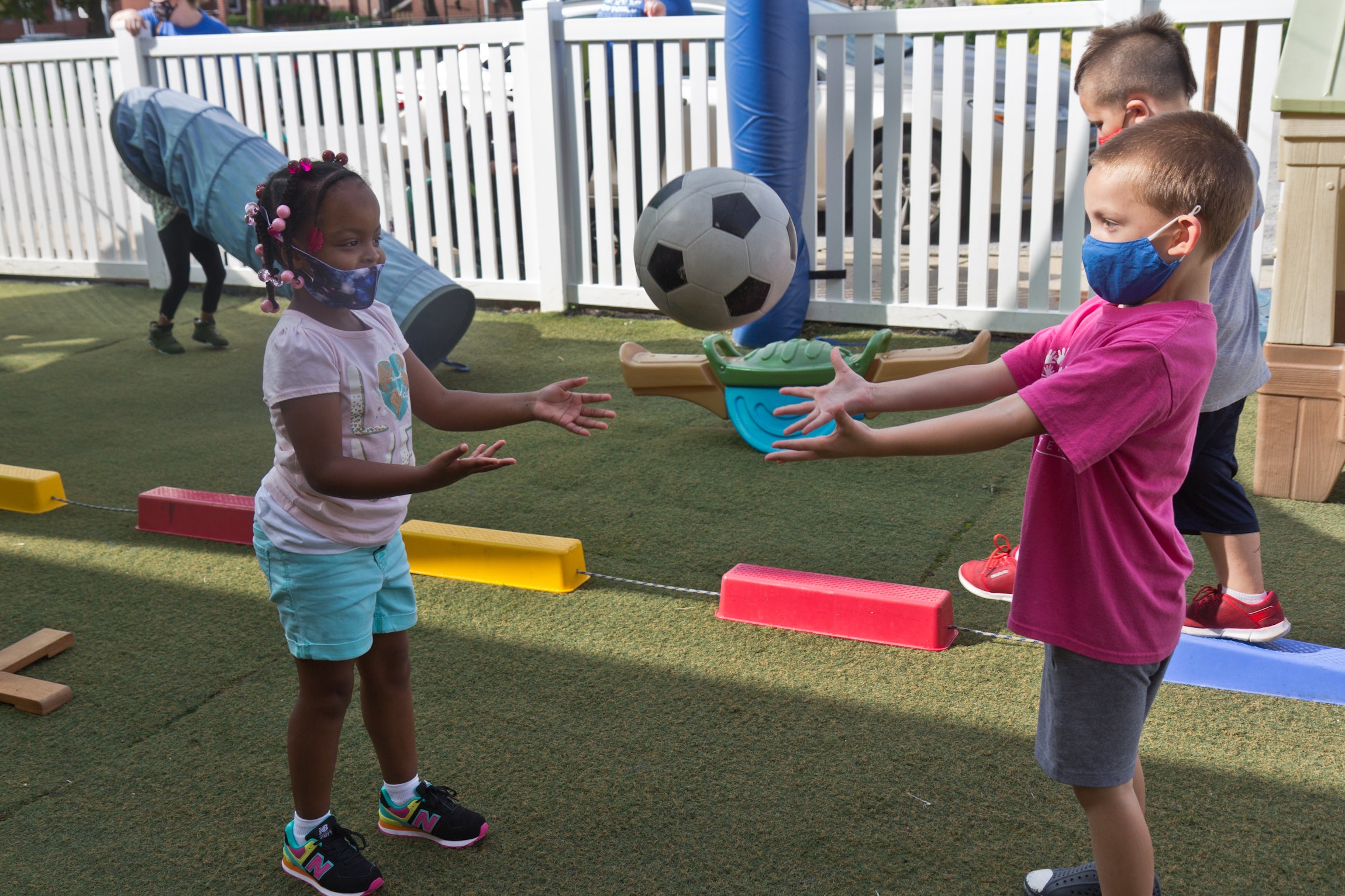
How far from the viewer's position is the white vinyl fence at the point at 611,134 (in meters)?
6.08

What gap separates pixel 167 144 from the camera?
619 cm

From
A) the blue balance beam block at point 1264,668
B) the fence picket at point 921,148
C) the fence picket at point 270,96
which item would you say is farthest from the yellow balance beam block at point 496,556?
the fence picket at point 270,96

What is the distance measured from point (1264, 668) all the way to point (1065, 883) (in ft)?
3.54

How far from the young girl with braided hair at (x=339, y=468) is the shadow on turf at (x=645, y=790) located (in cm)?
22

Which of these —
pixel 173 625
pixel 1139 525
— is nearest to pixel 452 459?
pixel 1139 525

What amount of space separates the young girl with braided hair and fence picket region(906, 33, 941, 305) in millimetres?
4536

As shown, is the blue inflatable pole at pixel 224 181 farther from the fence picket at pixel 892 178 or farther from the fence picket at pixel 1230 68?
the fence picket at pixel 1230 68

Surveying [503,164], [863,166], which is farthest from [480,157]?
[863,166]

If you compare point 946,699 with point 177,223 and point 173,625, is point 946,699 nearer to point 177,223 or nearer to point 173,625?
point 173,625

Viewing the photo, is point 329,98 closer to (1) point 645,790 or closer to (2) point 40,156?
(2) point 40,156

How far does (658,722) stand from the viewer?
111 inches

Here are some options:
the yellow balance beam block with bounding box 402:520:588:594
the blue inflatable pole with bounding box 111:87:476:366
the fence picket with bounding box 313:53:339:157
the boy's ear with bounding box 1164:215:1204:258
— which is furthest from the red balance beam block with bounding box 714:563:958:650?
the fence picket with bounding box 313:53:339:157

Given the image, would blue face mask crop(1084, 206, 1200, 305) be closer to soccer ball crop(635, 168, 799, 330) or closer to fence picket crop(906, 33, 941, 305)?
soccer ball crop(635, 168, 799, 330)

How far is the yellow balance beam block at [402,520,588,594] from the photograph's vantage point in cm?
359
